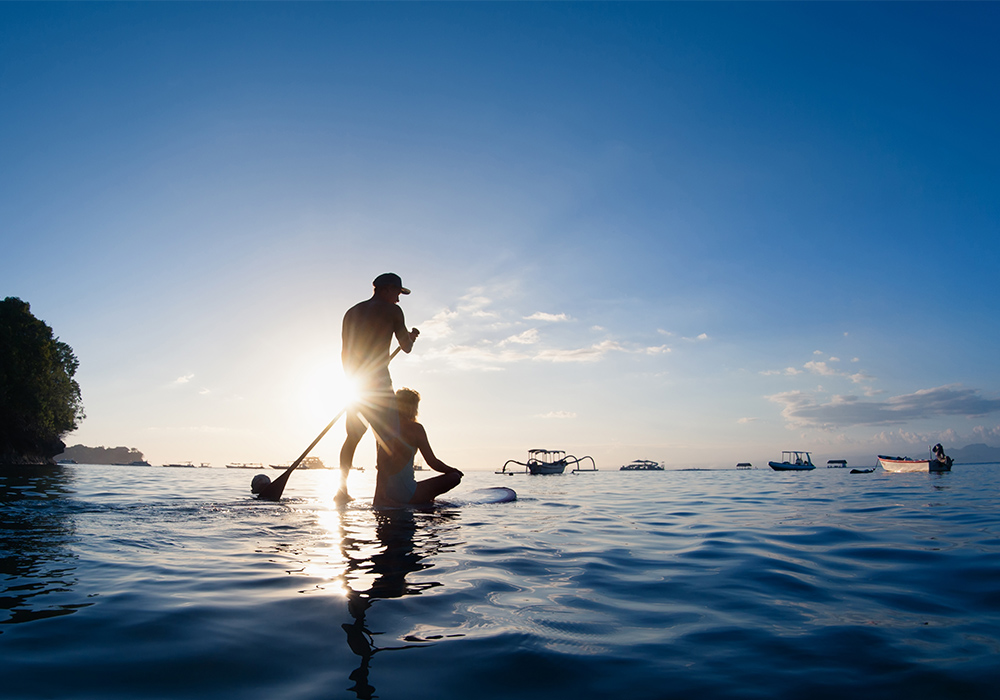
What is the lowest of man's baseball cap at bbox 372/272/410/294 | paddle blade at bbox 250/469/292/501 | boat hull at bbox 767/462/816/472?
boat hull at bbox 767/462/816/472

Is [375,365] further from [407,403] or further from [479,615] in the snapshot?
[479,615]

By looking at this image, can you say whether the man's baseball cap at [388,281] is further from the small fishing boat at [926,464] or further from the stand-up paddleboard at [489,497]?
the small fishing boat at [926,464]

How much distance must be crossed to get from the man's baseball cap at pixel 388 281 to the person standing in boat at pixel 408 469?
5.54 ft

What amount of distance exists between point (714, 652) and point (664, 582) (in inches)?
56.0

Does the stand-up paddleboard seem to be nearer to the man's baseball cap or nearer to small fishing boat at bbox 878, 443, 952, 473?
the man's baseball cap

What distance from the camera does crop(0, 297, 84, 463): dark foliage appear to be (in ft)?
136

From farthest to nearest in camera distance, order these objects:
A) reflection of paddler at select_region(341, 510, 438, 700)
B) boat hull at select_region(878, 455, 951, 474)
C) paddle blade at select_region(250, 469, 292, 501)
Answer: boat hull at select_region(878, 455, 951, 474) → paddle blade at select_region(250, 469, 292, 501) → reflection of paddler at select_region(341, 510, 438, 700)

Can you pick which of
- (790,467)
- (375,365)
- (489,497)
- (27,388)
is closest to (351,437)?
(375,365)

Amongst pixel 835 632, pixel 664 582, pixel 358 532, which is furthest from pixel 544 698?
pixel 358 532

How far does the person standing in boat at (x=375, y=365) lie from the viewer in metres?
7.38

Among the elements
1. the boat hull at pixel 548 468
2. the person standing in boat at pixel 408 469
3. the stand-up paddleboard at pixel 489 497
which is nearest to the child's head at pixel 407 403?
the person standing in boat at pixel 408 469

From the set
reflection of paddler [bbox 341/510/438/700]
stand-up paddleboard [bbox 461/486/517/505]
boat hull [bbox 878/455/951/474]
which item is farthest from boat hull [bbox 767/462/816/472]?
reflection of paddler [bbox 341/510/438/700]

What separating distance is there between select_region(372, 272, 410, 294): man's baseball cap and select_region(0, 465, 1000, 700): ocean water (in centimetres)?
386

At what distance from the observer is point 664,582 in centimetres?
364
